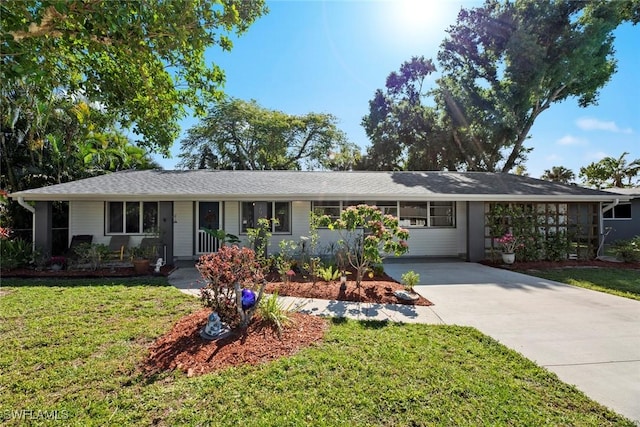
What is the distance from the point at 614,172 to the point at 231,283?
123 feet

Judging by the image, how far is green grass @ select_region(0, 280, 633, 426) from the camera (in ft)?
8.58

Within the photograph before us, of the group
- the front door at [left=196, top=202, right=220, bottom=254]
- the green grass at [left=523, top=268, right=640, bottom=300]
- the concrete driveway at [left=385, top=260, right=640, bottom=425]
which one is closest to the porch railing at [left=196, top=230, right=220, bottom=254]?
the front door at [left=196, top=202, right=220, bottom=254]

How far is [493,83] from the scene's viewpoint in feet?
62.7

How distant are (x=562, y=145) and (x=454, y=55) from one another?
30.3 feet

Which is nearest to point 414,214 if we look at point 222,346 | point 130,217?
point 222,346

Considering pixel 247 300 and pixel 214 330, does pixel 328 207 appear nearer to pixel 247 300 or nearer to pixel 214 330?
pixel 247 300

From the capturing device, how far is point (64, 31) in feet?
12.6

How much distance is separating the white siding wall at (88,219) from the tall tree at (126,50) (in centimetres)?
534

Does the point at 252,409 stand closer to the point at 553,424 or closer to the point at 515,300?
the point at 553,424

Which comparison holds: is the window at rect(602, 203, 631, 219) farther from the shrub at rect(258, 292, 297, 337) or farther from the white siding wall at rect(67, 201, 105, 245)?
the white siding wall at rect(67, 201, 105, 245)

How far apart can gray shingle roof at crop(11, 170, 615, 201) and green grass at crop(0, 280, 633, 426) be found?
18.9 feet

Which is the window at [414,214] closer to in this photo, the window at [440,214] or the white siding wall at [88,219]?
the window at [440,214]

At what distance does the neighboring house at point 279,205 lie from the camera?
386 inches

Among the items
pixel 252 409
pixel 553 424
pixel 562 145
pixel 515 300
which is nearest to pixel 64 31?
pixel 252 409
